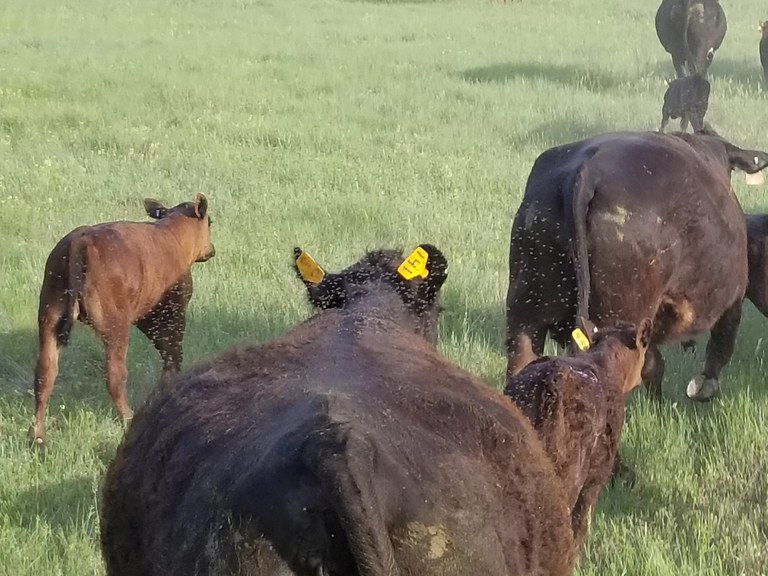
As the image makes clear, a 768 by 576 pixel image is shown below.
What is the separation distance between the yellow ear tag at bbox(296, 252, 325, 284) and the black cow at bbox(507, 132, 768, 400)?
1.58 metres

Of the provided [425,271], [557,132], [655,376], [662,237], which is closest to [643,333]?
[662,237]

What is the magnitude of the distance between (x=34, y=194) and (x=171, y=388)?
24.9ft

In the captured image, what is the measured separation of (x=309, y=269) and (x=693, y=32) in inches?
584

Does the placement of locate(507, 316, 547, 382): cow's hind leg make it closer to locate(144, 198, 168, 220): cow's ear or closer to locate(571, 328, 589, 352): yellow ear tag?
locate(571, 328, 589, 352): yellow ear tag

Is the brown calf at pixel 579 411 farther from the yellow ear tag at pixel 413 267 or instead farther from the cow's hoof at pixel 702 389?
the cow's hoof at pixel 702 389

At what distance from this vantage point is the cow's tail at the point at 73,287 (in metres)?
5.63

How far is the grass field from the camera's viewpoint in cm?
466

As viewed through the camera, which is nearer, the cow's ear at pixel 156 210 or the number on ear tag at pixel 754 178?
the number on ear tag at pixel 754 178

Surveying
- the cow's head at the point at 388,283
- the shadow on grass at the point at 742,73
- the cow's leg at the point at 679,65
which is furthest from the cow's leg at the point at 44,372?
the cow's leg at the point at 679,65

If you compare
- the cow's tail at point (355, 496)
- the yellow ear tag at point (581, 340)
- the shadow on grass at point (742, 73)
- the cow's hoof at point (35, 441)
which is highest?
the cow's tail at point (355, 496)

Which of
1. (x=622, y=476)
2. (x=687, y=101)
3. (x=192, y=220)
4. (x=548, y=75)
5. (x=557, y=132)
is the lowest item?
(x=548, y=75)

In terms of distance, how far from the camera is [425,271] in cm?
338

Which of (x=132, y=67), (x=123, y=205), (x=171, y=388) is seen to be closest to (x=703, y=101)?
(x=123, y=205)

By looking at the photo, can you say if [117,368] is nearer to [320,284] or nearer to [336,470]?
[320,284]
